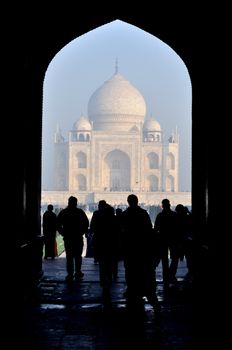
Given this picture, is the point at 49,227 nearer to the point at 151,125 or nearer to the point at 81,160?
the point at 81,160

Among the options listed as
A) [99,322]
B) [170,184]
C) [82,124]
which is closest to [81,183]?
[82,124]

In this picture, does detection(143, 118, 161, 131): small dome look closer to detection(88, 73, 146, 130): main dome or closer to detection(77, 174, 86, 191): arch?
detection(88, 73, 146, 130): main dome

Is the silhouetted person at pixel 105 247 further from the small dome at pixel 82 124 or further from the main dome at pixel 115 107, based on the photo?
the small dome at pixel 82 124

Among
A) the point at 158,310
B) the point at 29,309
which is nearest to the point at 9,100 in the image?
the point at 29,309

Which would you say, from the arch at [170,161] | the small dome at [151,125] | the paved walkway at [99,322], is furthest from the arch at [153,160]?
the paved walkway at [99,322]

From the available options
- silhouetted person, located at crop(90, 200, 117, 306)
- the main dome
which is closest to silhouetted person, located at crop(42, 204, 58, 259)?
silhouetted person, located at crop(90, 200, 117, 306)

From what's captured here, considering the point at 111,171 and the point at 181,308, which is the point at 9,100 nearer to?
the point at 181,308

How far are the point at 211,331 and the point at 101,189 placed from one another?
48.8m

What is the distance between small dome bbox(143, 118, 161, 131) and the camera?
5744cm

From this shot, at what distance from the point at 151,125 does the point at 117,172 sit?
5386mm

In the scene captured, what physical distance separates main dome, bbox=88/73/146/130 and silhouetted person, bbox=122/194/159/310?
5047 cm

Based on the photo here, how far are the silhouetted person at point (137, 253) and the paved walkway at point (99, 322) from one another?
19cm

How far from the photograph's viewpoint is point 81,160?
53.9 meters

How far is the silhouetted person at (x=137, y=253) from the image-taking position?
4.73 metres
